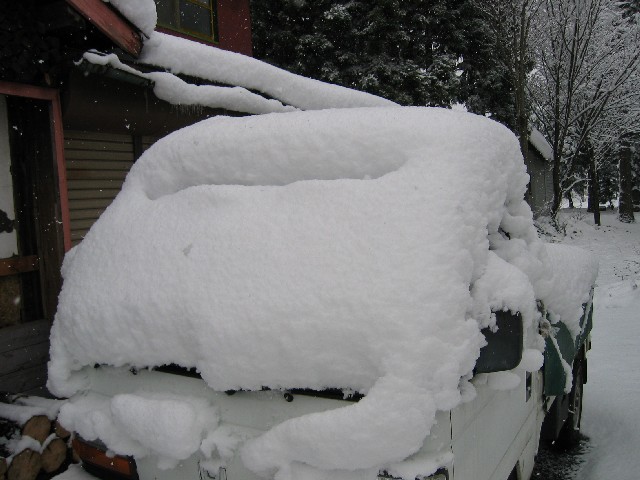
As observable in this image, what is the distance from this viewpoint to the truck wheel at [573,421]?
3.95m

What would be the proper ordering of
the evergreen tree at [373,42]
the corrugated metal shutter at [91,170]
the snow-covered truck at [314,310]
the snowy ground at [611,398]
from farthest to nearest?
the evergreen tree at [373,42] < the corrugated metal shutter at [91,170] < the snowy ground at [611,398] < the snow-covered truck at [314,310]

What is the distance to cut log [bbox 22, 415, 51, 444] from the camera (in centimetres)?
329

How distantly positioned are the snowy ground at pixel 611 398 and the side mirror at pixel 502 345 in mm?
1773

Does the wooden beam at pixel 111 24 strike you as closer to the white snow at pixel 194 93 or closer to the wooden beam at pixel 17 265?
the white snow at pixel 194 93

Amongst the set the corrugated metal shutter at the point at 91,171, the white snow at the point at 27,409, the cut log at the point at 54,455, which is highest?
the corrugated metal shutter at the point at 91,171

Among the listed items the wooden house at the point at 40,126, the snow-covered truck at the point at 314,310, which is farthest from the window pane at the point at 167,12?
the snow-covered truck at the point at 314,310

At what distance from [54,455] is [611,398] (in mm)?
4475

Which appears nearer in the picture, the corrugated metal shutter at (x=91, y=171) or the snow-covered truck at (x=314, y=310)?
the snow-covered truck at (x=314, y=310)

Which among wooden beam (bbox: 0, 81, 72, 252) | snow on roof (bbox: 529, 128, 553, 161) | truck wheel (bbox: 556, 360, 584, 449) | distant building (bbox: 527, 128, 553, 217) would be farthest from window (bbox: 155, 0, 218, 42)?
snow on roof (bbox: 529, 128, 553, 161)

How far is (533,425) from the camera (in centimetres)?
283

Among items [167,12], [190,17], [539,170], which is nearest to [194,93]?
[167,12]

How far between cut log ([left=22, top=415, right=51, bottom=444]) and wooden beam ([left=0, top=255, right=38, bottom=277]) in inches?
67.1

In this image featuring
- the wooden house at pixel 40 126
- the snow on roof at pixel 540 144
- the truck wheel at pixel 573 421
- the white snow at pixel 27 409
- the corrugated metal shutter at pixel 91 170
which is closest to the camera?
the white snow at pixel 27 409

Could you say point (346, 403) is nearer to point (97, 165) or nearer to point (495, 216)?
point (495, 216)
